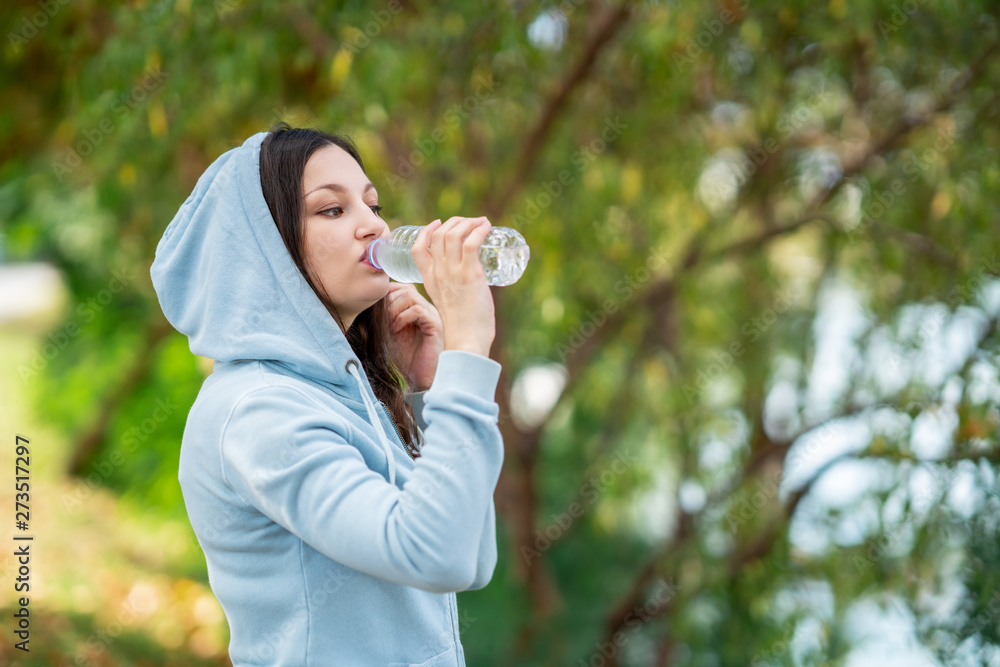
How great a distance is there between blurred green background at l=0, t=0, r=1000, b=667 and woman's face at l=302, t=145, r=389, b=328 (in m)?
1.39

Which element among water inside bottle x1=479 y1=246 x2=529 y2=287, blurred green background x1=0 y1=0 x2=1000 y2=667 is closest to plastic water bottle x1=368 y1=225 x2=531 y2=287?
water inside bottle x1=479 y1=246 x2=529 y2=287

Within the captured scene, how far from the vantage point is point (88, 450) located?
7.05 metres

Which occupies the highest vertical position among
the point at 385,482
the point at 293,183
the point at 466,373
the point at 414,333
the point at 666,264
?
the point at 293,183

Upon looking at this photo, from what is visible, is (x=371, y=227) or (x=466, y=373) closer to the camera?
(x=466, y=373)

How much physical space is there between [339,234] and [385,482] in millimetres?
391

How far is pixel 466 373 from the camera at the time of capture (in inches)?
40.4

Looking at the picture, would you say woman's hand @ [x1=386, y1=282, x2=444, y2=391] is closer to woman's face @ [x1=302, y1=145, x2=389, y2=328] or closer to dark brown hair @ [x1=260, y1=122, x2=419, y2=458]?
dark brown hair @ [x1=260, y1=122, x2=419, y2=458]

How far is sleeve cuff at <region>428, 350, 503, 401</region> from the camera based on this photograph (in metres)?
1.02

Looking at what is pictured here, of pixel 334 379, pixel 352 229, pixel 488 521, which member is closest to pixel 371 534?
pixel 488 521

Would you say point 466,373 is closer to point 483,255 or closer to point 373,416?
point 373,416

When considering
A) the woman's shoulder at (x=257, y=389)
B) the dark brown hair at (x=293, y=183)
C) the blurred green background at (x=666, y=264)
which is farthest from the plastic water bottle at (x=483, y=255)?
the blurred green background at (x=666, y=264)

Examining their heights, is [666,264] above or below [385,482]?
below

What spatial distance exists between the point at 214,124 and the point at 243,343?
101 inches

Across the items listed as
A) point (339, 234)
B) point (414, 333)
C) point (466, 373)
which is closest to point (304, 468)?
point (466, 373)
